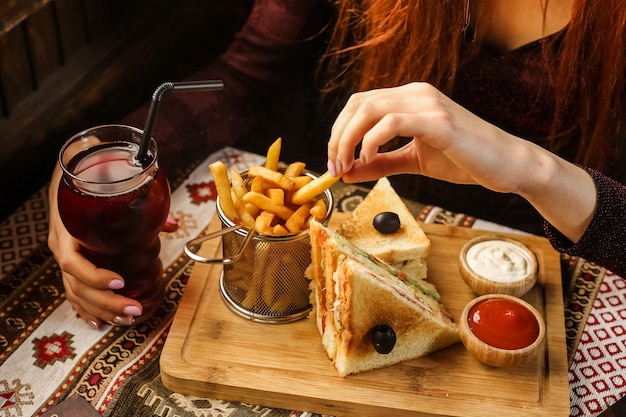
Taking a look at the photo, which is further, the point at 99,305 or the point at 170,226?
the point at 170,226

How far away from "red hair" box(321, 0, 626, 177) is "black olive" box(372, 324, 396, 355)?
2.94 ft

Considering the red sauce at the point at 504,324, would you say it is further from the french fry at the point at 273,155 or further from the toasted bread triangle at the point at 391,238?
the french fry at the point at 273,155

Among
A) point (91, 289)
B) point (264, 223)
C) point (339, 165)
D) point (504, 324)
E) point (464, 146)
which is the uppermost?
point (464, 146)

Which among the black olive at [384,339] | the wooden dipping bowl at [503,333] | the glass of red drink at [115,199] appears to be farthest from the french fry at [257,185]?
the wooden dipping bowl at [503,333]

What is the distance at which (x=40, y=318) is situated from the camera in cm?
182

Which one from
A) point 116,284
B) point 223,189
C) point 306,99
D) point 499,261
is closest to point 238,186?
point 223,189

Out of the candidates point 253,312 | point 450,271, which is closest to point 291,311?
point 253,312

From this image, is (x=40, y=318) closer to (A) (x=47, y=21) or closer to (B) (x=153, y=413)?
(B) (x=153, y=413)

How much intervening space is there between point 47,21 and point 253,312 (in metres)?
1.22

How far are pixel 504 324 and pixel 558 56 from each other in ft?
3.21

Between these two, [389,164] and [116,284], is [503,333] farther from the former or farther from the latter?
[116,284]

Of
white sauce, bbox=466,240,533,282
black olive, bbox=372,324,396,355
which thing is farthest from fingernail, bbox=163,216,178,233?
white sauce, bbox=466,240,533,282

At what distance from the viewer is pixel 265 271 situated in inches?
69.2

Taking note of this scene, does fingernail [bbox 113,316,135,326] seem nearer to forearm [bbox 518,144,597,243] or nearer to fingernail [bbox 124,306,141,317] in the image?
fingernail [bbox 124,306,141,317]
